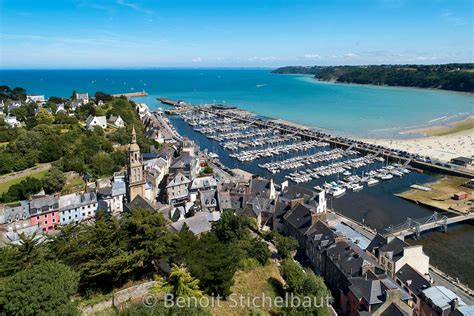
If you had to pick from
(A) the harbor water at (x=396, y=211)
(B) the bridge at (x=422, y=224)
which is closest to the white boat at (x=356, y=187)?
(A) the harbor water at (x=396, y=211)

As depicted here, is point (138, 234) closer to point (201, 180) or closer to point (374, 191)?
point (201, 180)

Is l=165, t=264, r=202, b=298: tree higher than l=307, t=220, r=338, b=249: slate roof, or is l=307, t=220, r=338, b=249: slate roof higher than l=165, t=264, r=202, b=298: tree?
l=165, t=264, r=202, b=298: tree

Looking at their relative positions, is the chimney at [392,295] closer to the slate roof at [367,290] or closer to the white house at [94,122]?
the slate roof at [367,290]

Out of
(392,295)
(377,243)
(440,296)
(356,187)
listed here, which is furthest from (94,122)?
(440,296)

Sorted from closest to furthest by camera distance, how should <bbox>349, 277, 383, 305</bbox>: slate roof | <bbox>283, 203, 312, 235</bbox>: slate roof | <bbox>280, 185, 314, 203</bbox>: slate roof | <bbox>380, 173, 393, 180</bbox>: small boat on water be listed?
<bbox>349, 277, 383, 305</bbox>: slate roof, <bbox>283, 203, 312, 235</bbox>: slate roof, <bbox>280, 185, 314, 203</bbox>: slate roof, <bbox>380, 173, 393, 180</bbox>: small boat on water

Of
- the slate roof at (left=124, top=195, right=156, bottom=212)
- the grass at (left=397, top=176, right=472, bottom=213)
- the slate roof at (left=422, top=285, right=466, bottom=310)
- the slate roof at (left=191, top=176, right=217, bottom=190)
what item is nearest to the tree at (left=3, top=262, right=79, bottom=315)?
the slate roof at (left=124, top=195, right=156, bottom=212)

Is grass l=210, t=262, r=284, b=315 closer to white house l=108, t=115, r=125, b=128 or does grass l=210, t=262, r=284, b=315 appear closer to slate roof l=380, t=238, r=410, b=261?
slate roof l=380, t=238, r=410, b=261

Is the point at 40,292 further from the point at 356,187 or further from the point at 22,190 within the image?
the point at 356,187
